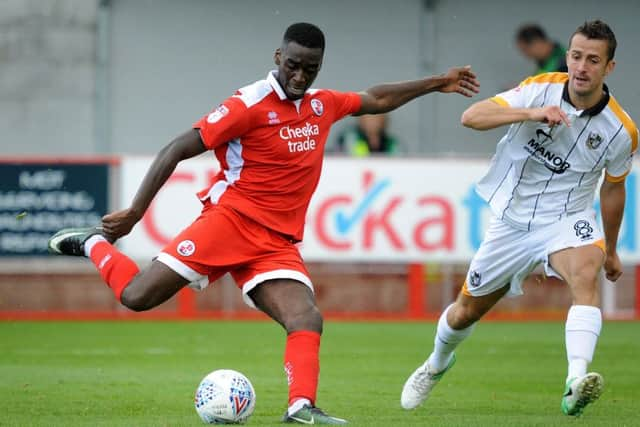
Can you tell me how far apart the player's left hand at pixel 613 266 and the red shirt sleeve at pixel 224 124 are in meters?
2.45

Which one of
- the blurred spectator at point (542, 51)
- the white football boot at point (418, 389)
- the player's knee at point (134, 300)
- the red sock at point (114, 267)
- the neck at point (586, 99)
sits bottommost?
the white football boot at point (418, 389)

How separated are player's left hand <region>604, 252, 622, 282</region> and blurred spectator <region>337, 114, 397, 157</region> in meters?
8.25

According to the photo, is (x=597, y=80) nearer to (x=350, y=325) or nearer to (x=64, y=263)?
(x=350, y=325)

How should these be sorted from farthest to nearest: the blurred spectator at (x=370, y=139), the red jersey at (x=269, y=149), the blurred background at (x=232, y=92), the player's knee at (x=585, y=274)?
the blurred spectator at (x=370, y=139)
the blurred background at (x=232, y=92)
the player's knee at (x=585, y=274)
the red jersey at (x=269, y=149)

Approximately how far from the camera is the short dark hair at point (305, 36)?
7641 mm

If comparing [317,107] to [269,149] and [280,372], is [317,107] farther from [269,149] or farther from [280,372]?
[280,372]

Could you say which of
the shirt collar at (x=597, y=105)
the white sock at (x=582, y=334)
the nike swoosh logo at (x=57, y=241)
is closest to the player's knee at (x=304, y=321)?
the white sock at (x=582, y=334)

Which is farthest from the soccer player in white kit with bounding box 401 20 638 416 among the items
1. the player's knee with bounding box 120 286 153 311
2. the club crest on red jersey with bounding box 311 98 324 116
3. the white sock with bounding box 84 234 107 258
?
the white sock with bounding box 84 234 107 258

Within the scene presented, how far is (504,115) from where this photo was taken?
306 inches

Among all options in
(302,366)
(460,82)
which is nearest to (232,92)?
(460,82)

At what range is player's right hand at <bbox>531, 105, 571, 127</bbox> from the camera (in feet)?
24.6

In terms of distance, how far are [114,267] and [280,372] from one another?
3.10 m

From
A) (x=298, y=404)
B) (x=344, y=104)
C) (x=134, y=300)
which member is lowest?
(x=298, y=404)

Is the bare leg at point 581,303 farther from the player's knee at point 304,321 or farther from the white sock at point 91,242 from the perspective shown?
the white sock at point 91,242
